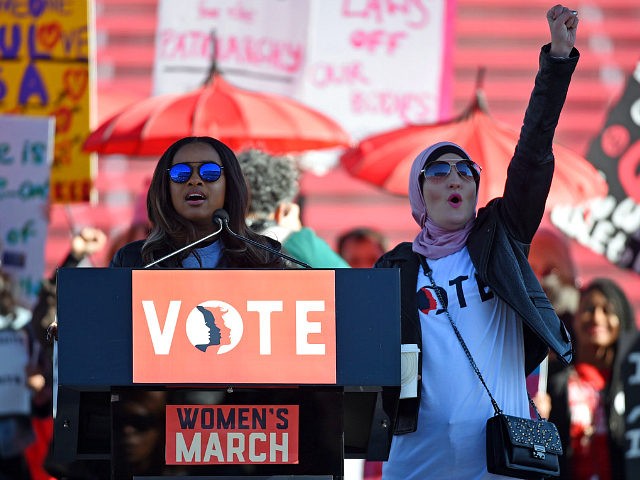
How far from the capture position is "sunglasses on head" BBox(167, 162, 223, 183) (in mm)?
3422

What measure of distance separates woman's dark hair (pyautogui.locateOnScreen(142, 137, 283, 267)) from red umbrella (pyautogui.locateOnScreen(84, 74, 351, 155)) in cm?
271

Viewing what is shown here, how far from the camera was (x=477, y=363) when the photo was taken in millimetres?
3549

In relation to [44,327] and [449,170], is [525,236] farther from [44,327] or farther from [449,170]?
[44,327]

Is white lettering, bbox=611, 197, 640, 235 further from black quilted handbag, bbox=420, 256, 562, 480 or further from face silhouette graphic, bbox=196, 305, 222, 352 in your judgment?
face silhouette graphic, bbox=196, 305, 222, 352

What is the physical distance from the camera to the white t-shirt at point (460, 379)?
3.53 m

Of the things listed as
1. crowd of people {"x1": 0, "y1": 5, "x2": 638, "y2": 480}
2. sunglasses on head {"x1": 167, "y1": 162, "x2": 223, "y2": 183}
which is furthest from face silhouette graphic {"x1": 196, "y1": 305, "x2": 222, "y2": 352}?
sunglasses on head {"x1": 167, "y1": 162, "x2": 223, "y2": 183}

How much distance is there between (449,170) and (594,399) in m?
3.42

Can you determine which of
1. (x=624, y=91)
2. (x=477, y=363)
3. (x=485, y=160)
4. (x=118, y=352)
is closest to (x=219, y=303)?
(x=118, y=352)

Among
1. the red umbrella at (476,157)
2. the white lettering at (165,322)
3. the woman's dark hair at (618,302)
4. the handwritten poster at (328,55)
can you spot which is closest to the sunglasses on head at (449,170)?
the white lettering at (165,322)

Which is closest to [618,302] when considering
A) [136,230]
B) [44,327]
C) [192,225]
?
[136,230]

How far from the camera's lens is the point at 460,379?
3.54 meters

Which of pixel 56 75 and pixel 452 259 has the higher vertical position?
pixel 56 75

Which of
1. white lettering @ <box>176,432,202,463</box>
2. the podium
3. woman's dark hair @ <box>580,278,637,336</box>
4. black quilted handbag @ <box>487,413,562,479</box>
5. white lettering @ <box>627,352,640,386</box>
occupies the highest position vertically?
the podium

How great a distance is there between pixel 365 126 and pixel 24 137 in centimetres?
189
